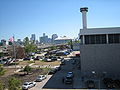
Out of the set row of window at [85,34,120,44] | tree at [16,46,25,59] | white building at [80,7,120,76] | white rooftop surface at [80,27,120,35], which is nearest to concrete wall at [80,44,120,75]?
white building at [80,7,120,76]

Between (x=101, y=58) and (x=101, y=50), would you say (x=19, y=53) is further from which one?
(x=101, y=50)

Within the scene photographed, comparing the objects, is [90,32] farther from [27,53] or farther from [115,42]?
[27,53]

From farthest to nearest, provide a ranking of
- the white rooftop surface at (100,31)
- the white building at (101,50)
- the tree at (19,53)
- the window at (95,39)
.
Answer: the tree at (19,53) → the window at (95,39) → the white building at (101,50) → the white rooftop surface at (100,31)

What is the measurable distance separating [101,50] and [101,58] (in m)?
1.43

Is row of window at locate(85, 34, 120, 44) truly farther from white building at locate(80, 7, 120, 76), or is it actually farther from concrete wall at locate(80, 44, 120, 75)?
concrete wall at locate(80, 44, 120, 75)

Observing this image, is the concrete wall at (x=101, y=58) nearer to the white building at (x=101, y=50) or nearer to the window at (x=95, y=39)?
the white building at (x=101, y=50)

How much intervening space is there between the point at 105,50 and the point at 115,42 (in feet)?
7.29

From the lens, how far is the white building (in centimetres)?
3369

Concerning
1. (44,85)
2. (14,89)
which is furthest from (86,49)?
(14,89)

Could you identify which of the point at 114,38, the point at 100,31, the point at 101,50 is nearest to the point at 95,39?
the point at 100,31

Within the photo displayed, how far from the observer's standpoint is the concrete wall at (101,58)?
33.7m

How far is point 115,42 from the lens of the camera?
111 feet

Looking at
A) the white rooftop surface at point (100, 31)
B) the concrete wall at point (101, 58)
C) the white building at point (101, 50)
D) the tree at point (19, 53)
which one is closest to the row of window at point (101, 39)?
the white building at point (101, 50)

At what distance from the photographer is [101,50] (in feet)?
111
